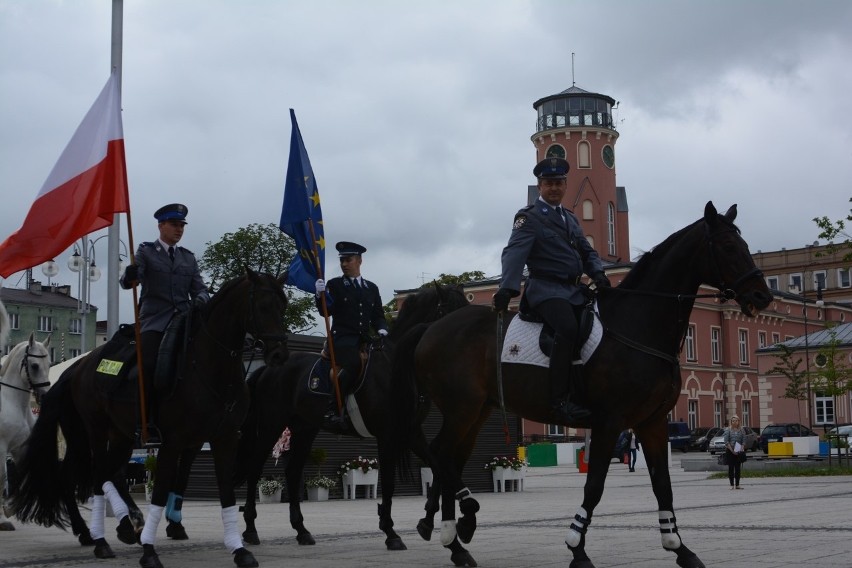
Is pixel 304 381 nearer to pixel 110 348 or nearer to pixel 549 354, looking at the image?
pixel 110 348

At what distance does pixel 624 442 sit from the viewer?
1660 inches

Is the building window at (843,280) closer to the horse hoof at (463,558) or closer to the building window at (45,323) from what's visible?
the building window at (45,323)

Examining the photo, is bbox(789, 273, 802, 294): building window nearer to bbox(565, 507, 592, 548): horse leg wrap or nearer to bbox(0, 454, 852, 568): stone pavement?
bbox(0, 454, 852, 568): stone pavement

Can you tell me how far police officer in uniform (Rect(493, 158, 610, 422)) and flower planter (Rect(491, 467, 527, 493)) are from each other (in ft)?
52.7

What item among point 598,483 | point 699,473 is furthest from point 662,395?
point 699,473

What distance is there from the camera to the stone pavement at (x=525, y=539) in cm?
1010

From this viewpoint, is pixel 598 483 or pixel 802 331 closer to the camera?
pixel 598 483

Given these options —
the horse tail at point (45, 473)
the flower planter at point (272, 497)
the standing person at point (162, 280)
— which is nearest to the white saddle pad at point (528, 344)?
the standing person at point (162, 280)

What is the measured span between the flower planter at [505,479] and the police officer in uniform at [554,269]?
16.1m

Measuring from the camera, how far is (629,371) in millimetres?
9398

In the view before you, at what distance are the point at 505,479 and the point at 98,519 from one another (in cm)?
1572

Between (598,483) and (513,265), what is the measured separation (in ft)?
7.12

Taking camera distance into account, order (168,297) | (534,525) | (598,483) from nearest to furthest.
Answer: (598,483)
(168,297)
(534,525)

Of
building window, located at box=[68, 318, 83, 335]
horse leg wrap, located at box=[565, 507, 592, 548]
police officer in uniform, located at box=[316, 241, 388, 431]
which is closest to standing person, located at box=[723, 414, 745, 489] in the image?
police officer in uniform, located at box=[316, 241, 388, 431]
